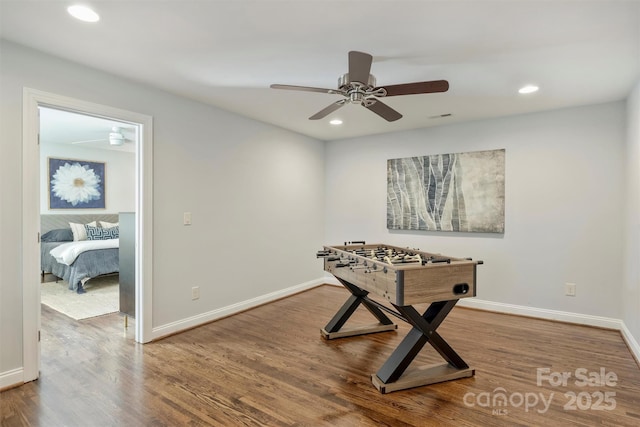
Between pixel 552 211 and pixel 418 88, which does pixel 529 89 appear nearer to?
pixel 552 211

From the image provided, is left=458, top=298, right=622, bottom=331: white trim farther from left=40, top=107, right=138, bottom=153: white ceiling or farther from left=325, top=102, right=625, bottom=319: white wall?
left=40, top=107, right=138, bottom=153: white ceiling

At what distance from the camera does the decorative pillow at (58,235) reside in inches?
223

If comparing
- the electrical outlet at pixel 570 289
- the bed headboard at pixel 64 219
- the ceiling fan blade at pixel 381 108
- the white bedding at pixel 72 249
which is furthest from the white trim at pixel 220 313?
the bed headboard at pixel 64 219

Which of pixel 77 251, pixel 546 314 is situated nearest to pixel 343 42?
pixel 546 314

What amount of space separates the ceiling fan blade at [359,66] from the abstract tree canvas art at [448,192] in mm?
2603

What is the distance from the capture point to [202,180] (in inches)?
140

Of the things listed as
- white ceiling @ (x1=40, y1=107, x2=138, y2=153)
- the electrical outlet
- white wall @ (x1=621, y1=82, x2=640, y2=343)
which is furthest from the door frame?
the electrical outlet

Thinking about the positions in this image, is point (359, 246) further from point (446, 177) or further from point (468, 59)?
point (468, 59)

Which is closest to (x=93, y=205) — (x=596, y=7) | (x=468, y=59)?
(x=468, y=59)

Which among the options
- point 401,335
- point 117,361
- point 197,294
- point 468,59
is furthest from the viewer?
point 197,294

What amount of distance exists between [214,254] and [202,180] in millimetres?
833

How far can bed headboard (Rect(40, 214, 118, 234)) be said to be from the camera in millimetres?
5770

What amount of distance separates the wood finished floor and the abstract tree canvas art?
4.25 ft

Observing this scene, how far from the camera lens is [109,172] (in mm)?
6617
